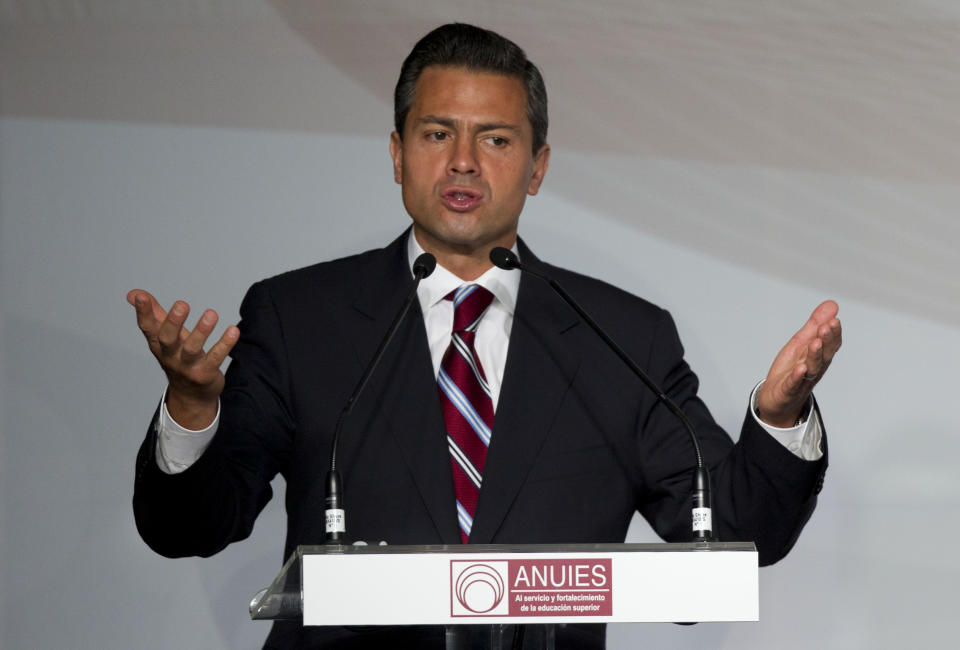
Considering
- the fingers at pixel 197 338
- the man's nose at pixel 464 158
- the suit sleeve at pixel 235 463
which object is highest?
the man's nose at pixel 464 158

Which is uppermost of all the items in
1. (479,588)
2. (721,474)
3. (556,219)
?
(556,219)

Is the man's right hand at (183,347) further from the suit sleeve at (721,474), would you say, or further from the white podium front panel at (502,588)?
the suit sleeve at (721,474)

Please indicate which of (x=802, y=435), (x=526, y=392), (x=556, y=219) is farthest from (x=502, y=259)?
(x=556, y=219)

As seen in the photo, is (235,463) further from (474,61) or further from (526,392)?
(474,61)

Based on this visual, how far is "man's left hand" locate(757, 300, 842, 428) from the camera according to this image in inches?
74.0

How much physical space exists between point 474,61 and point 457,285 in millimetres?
464

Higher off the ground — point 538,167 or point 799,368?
point 538,167

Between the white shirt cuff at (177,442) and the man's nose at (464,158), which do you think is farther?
the man's nose at (464,158)

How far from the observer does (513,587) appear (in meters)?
1.60

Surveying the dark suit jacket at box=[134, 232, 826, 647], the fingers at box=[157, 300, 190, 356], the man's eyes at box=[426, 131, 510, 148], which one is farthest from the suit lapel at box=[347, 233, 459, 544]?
the fingers at box=[157, 300, 190, 356]

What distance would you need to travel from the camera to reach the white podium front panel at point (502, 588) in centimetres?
159

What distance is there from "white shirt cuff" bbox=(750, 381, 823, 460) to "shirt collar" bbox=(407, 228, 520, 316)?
66 centimetres

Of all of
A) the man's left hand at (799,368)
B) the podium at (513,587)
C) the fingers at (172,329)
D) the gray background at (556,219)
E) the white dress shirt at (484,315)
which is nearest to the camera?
the podium at (513,587)

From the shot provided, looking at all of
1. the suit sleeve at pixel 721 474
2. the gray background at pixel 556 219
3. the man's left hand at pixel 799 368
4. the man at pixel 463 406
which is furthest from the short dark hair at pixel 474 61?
the man's left hand at pixel 799 368
